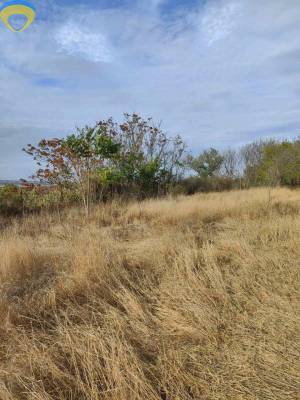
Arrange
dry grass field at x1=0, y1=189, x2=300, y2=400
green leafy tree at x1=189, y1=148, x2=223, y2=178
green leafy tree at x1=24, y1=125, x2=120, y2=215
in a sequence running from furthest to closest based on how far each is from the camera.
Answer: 1. green leafy tree at x1=189, y1=148, x2=223, y2=178
2. green leafy tree at x1=24, y1=125, x2=120, y2=215
3. dry grass field at x1=0, y1=189, x2=300, y2=400

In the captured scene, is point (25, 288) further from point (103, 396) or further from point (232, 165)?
point (232, 165)

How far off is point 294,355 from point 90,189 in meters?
8.07

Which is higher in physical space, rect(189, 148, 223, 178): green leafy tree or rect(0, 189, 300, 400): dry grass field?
rect(189, 148, 223, 178): green leafy tree

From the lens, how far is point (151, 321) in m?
2.65

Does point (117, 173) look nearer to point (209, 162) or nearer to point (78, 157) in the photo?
point (78, 157)

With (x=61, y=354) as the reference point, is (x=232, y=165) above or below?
above

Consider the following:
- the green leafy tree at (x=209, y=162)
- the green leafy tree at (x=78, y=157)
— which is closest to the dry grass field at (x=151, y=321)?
the green leafy tree at (x=78, y=157)

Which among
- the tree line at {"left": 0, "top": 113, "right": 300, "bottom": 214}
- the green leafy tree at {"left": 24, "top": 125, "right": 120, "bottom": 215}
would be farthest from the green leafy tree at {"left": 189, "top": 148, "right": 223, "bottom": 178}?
the green leafy tree at {"left": 24, "top": 125, "right": 120, "bottom": 215}

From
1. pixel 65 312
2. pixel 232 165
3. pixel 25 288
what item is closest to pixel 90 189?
pixel 25 288

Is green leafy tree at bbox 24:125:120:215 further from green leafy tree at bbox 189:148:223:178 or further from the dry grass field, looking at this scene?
green leafy tree at bbox 189:148:223:178

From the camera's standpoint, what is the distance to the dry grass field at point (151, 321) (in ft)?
6.20

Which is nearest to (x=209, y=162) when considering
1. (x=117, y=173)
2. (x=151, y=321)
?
(x=117, y=173)

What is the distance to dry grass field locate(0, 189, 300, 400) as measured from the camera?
1.89 m

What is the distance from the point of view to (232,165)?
22359mm
